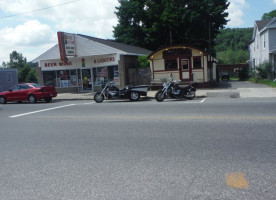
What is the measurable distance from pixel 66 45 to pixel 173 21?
49.0 feet

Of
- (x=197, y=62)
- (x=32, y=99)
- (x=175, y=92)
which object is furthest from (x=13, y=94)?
(x=197, y=62)

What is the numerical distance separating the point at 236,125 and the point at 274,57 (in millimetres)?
24410

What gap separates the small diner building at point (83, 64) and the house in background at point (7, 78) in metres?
10.9

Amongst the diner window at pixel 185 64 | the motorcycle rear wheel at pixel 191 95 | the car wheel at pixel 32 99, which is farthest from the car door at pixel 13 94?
the diner window at pixel 185 64

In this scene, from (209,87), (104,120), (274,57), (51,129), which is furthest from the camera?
(274,57)

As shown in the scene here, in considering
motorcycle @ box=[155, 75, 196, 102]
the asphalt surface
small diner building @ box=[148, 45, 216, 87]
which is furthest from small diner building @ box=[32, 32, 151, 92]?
the asphalt surface

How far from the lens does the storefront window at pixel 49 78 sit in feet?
86.5

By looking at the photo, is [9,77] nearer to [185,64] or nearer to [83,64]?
[83,64]

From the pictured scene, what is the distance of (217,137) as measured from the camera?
6.58 metres

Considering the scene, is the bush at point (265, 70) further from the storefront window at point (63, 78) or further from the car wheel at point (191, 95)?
the storefront window at point (63, 78)

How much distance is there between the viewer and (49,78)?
87.1ft

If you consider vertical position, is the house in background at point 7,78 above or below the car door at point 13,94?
above

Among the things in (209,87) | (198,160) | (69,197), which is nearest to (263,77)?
(209,87)

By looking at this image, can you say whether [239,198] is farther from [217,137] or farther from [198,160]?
[217,137]
